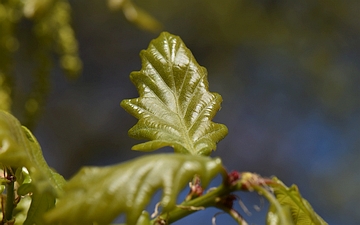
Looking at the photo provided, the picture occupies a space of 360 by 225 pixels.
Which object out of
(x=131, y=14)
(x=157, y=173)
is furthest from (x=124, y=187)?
(x=131, y=14)

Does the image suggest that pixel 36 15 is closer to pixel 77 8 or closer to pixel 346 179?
pixel 77 8

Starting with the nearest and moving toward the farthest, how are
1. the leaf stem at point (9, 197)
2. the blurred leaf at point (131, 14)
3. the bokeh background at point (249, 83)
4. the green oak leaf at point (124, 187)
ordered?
→ the green oak leaf at point (124, 187) → the leaf stem at point (9, 197) → the blurred leaf at point (131, 14) → the bokeh background at point (249, 83)

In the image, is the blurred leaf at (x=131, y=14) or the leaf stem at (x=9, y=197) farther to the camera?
the blurred leaf at (x=131, y=14)

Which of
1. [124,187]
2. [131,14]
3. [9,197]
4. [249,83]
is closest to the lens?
[124,187]

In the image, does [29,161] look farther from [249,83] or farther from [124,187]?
[249,83]

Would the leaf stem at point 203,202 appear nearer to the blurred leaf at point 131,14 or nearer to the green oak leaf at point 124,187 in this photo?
the green oak leaf at point 124,187

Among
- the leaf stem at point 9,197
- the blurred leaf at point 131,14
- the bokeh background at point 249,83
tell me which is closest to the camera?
the leaf stem at point 9,197

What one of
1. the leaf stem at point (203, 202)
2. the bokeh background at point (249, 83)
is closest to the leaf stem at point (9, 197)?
the leaf stem at point (203, 202)

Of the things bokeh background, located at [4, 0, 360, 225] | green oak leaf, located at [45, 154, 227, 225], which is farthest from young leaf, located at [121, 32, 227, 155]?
bokeh background, located at [4, 0, 360, 225]
